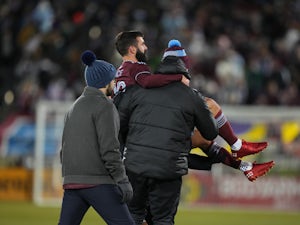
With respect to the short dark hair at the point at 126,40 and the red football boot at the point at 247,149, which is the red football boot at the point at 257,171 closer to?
the red football boot at the point at 247,149

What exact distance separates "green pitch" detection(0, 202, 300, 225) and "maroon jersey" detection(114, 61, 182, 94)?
573 centimetres

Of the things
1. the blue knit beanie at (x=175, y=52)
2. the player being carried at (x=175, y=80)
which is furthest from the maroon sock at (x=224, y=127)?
the blue knit beanie at (x=175, y=52)

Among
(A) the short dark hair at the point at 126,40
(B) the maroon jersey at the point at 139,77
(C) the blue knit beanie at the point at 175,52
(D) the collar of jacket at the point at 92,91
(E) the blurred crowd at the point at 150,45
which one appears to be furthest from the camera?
(E) the blurred crowd at the point at 150,45

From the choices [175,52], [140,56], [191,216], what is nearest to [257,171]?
[175,52]

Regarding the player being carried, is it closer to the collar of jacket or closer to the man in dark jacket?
the man in dark jacket

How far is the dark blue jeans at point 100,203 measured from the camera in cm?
823

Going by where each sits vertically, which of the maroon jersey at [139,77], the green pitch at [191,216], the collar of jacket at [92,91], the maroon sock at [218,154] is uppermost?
the maroon jersey at [139,77]

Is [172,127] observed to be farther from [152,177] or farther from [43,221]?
[43,221]

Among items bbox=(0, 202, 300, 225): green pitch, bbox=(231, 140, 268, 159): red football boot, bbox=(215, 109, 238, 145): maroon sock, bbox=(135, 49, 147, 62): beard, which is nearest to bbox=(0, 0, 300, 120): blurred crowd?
bbox=(0, 202, 300, 225): green pitch

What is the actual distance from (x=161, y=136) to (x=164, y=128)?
3.0 inches

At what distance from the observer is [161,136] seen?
9.05 metres

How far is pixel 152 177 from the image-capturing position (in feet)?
29.8

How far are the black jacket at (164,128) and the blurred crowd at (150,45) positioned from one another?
11.6m

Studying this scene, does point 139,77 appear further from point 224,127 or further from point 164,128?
point 224,127
